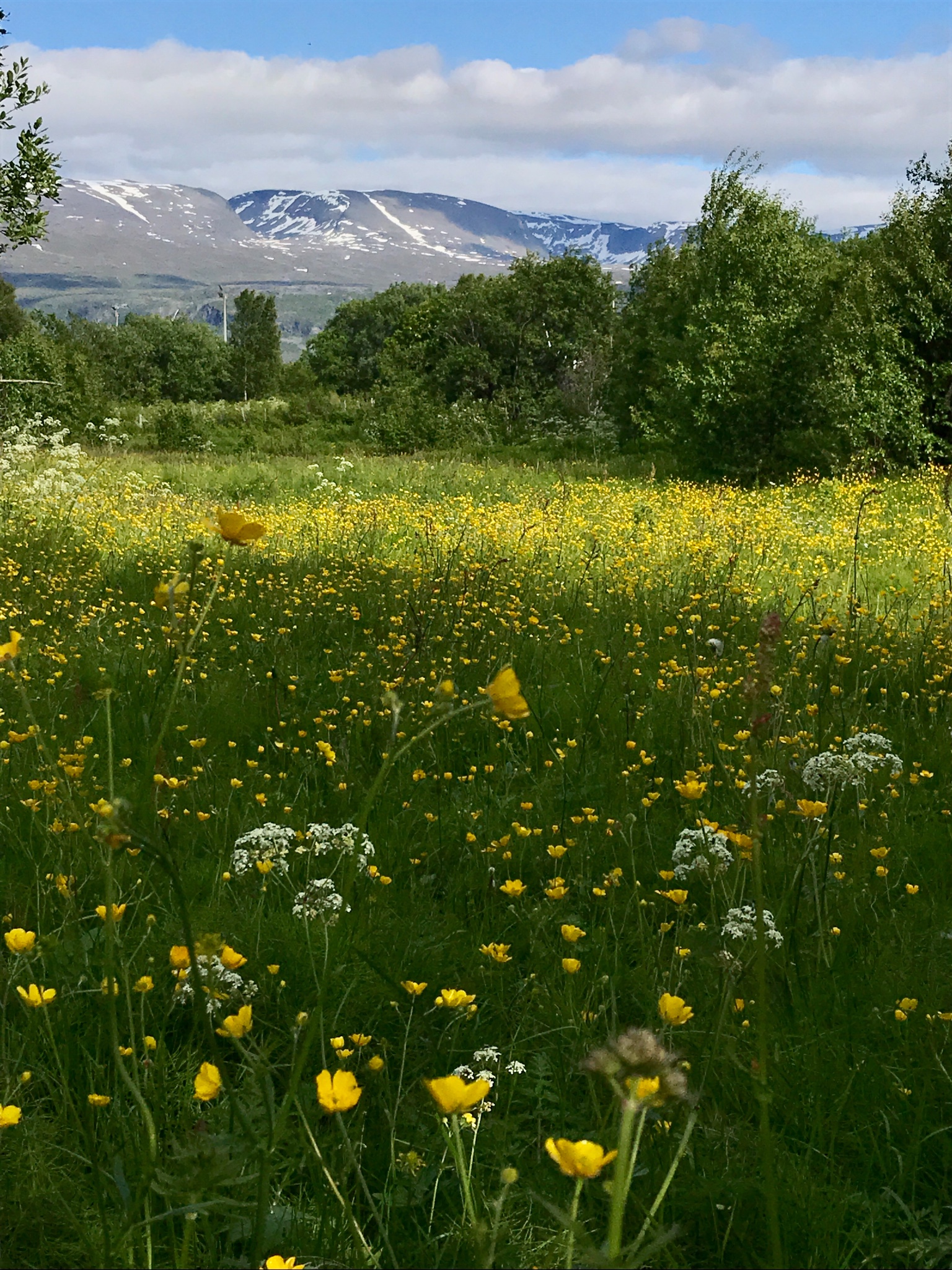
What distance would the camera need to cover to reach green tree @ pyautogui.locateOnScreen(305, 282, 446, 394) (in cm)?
6850

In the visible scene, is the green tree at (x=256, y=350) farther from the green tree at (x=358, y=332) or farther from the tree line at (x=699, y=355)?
the tree line at (x=699, y=355)

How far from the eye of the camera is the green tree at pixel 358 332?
225 feet

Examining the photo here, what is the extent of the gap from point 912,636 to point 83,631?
13.6ft

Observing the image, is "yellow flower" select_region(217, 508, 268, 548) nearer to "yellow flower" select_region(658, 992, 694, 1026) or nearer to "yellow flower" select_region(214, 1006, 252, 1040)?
"yellow flower" select_region(214, 1006, 252, 1040)

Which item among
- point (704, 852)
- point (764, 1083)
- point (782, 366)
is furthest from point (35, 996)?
point (782, 366)

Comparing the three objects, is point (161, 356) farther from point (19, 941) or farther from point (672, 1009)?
point (672, 1009)

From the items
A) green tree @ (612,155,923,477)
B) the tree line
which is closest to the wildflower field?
the tree line

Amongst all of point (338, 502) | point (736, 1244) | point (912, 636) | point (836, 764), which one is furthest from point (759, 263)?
point (736, 1244)

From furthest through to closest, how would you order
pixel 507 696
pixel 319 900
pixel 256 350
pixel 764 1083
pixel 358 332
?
1. pixel 256 350
2. pixel 358 332
3. pixel 319 900
4. pixel 507 696
5. pixel 764 1083

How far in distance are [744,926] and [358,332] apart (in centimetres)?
7532

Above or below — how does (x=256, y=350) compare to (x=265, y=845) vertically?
above

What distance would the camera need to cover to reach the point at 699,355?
1739 centimetres

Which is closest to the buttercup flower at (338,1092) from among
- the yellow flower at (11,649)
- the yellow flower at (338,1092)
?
the yellow flower at (338,1092)

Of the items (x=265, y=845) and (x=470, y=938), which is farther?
(x=470, y=938)
